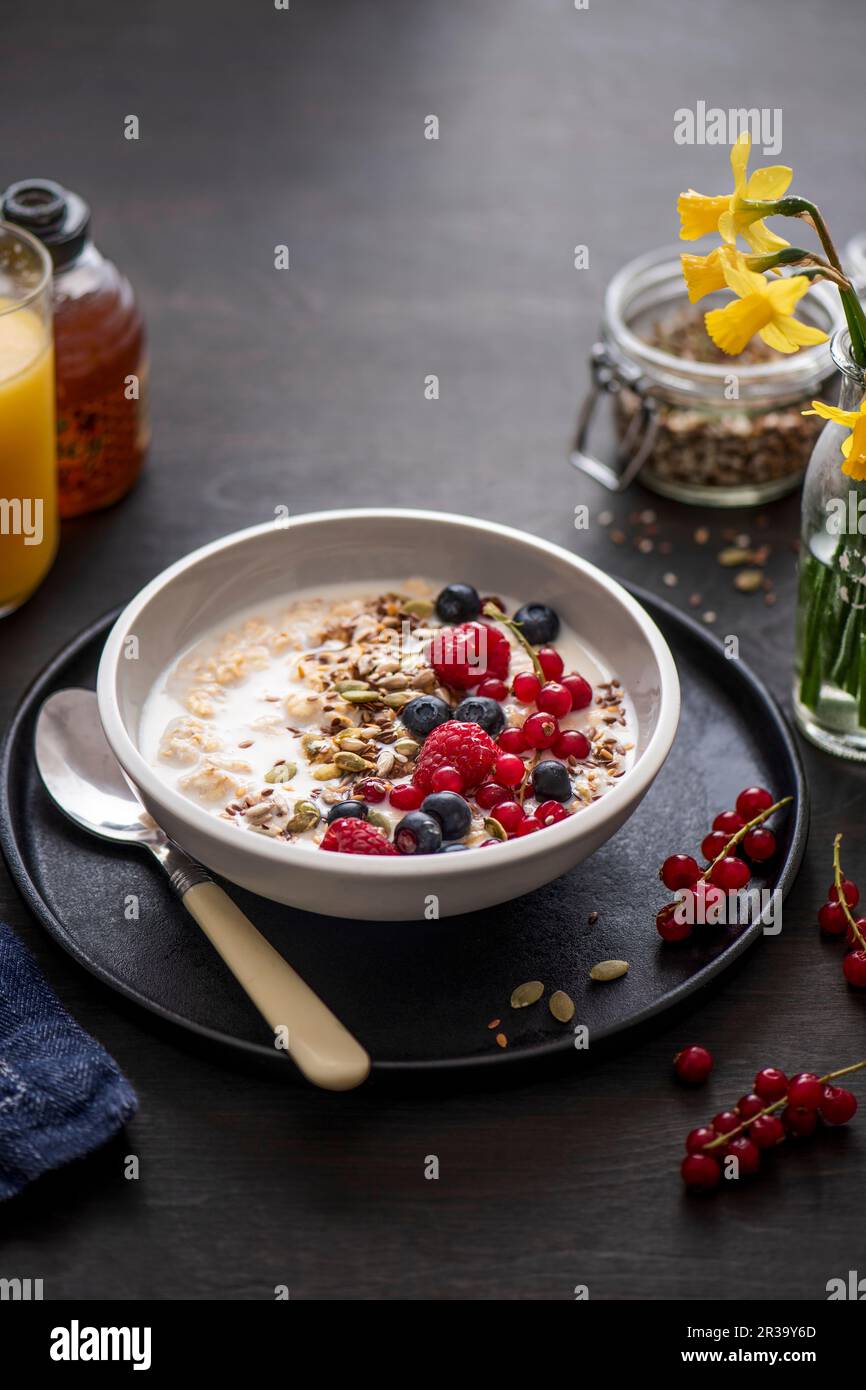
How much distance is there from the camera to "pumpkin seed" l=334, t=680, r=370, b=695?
1438 mm

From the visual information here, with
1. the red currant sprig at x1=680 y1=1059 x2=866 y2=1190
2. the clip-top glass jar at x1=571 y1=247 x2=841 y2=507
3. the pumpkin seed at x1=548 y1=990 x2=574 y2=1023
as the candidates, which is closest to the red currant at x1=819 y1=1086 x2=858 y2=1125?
the red currant sprig at x1=680 y1=1059 x2=866 y2=1190

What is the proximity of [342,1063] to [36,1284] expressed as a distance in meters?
0.26

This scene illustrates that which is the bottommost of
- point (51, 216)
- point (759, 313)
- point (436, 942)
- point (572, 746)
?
point (436, 942)

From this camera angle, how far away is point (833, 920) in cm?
136

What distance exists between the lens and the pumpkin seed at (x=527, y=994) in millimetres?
1266

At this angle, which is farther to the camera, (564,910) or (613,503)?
(613,503)

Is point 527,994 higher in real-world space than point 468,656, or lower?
lower

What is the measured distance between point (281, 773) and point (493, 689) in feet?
0.72

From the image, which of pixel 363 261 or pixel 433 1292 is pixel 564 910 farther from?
pixel 363 261

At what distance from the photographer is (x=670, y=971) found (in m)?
1.30

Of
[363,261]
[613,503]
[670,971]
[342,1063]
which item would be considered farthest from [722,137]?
[342,1063]

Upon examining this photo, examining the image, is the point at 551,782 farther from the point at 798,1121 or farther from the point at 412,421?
the point at 412,421

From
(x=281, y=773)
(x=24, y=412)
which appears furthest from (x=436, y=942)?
(x=24, y=412)

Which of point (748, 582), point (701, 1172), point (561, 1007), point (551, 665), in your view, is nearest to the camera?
point (701, 1172)
